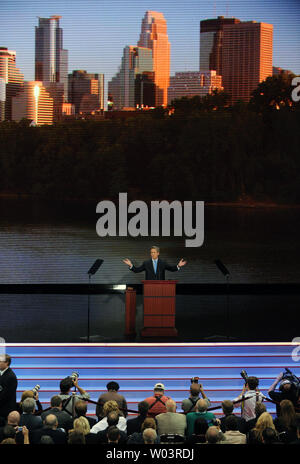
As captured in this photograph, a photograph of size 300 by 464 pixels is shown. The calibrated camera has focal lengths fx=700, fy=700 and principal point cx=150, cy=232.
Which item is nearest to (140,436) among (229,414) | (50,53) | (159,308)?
(229,414)

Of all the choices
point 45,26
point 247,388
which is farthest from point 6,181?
point 247,388

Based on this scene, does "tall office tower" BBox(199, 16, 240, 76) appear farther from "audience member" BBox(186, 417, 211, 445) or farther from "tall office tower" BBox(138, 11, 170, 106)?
"audience member" BBox(186, 417, 211, 445)

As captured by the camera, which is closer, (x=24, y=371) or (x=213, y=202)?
(x=24, y=371)

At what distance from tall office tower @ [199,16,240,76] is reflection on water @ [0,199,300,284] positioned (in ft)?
7.65

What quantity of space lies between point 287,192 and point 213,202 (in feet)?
4.12

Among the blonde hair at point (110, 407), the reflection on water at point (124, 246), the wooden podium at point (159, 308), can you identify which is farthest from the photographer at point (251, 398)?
the reflection on water at point (124, 246)

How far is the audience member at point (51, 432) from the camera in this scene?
445 centimetres

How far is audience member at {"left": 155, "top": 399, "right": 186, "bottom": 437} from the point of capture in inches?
189

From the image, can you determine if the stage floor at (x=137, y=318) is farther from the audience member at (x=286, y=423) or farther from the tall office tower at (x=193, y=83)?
the audience member at (x=286, y=423)

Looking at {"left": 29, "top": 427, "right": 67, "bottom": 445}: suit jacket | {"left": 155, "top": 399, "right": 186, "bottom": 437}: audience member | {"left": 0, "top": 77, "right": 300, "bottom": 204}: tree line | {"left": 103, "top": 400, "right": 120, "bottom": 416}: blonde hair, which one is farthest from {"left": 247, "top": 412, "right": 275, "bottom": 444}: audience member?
{"left": 0, "top": 77, "right": 300, "bottom": 204}: tree line

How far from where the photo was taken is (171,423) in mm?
4824
